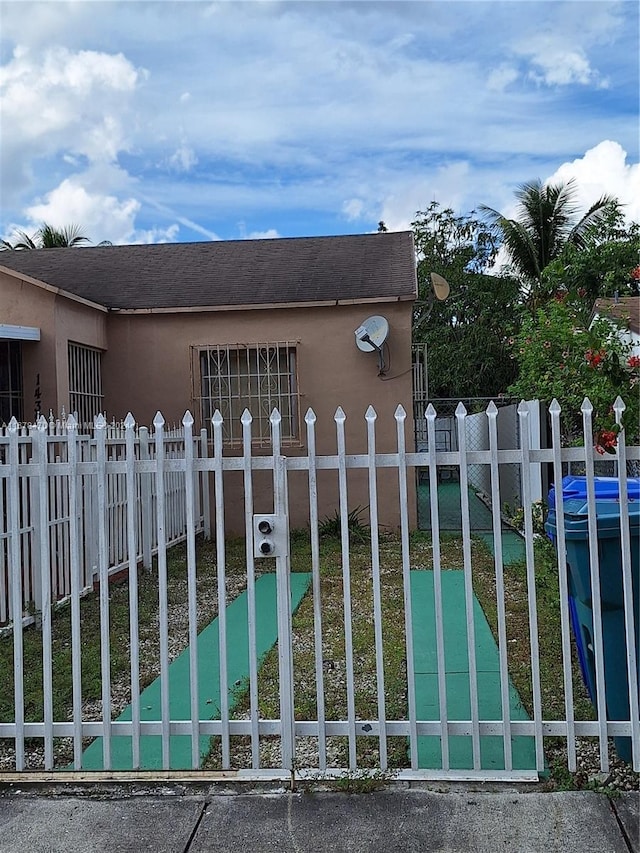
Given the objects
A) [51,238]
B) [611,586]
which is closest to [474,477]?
[611,586]

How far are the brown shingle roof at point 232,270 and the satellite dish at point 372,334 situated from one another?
43 centimetres

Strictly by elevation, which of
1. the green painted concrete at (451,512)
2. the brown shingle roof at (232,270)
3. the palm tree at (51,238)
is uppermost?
the palm tree at (51,238)

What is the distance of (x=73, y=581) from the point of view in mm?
3719

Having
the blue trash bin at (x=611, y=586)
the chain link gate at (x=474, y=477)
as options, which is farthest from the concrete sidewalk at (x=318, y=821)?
the chain link gate at (x=474, y=477)

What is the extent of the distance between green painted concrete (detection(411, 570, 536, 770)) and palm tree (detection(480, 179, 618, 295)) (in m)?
16.2

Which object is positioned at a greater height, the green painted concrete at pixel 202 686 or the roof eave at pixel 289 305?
the roof eave at pixel 289 305

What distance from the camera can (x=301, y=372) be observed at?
1133cm

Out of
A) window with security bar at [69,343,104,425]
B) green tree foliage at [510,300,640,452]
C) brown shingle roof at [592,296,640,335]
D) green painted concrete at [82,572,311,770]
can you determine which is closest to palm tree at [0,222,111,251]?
window with security bar at [69,343,104,425]

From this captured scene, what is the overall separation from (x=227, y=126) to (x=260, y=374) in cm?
344

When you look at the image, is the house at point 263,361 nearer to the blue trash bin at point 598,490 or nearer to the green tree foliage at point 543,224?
the blue trash bin at point 598,490

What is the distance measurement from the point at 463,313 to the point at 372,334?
13553 millimetres

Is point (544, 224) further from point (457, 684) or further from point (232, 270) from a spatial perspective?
point (457, 684)

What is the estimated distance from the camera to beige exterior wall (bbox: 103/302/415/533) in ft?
36.9

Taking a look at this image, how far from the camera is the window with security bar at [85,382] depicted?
407 inches
